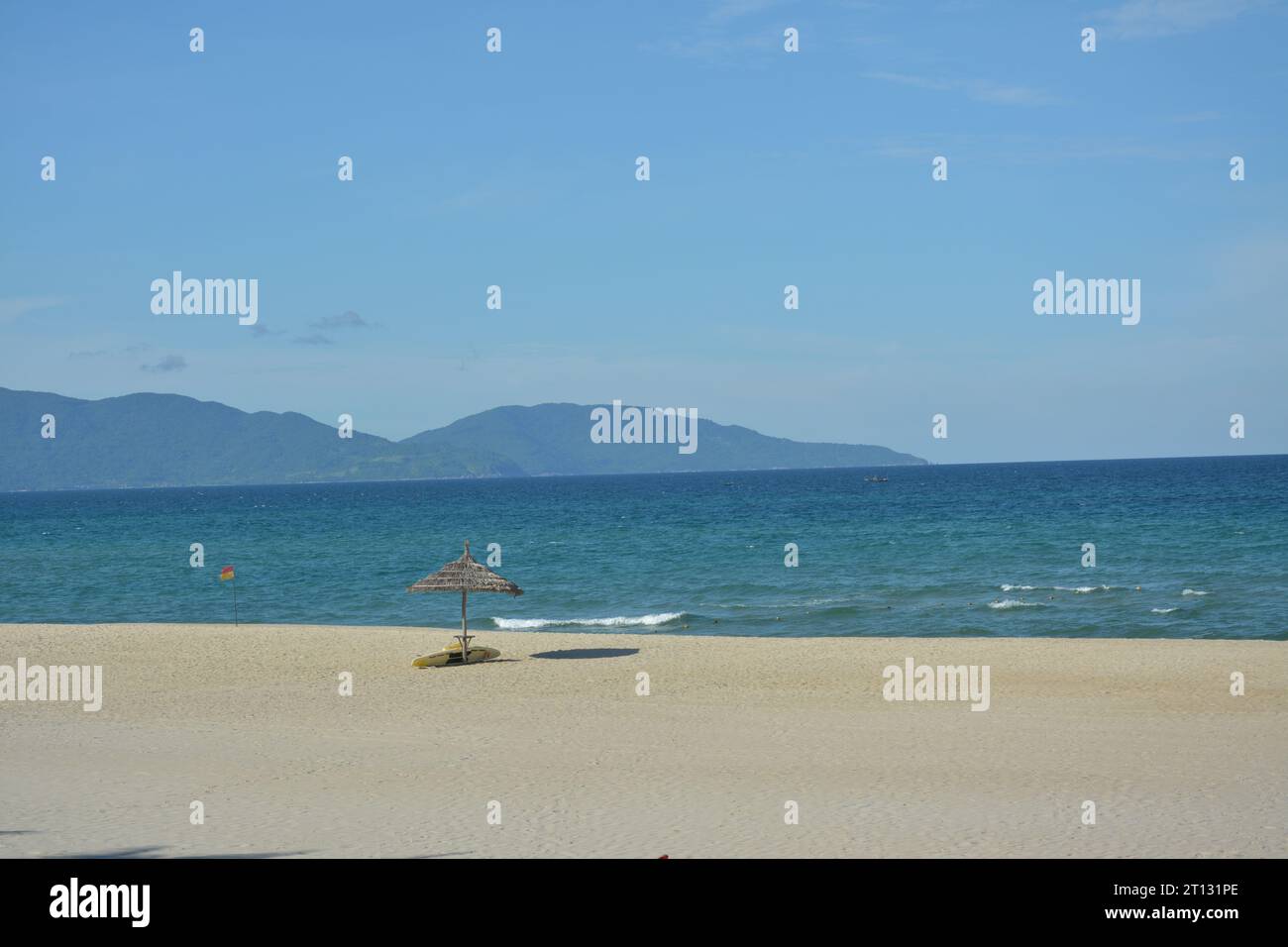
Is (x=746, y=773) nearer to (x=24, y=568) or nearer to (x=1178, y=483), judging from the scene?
(x=24, y=568)

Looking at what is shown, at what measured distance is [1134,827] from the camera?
1041 centimetres

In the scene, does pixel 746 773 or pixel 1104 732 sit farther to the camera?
pixel 1104 732

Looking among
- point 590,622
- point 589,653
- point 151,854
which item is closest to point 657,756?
point 151,854

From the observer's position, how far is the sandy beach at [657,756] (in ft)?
33.8

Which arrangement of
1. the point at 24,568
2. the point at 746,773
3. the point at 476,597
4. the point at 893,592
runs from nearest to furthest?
the point at 746,773
the point at 893,592
the point at 476,597
the point at 24,568

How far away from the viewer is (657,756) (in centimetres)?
1405

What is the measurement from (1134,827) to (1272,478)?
115 meters

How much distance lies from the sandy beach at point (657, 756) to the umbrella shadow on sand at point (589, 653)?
0.73 feet

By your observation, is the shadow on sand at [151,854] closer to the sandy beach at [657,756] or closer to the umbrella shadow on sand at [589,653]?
the sandy beach at [657,756]

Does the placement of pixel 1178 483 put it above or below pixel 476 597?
above

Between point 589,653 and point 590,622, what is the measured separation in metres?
7.40

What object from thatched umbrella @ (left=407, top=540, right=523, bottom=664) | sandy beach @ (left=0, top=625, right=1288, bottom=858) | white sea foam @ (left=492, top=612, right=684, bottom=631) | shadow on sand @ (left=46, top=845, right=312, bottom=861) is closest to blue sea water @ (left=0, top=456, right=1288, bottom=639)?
white sea foam @ (left=492, top=612, right=684, bottom=631)

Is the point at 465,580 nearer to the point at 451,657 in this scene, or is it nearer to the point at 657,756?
the point at 451,657
